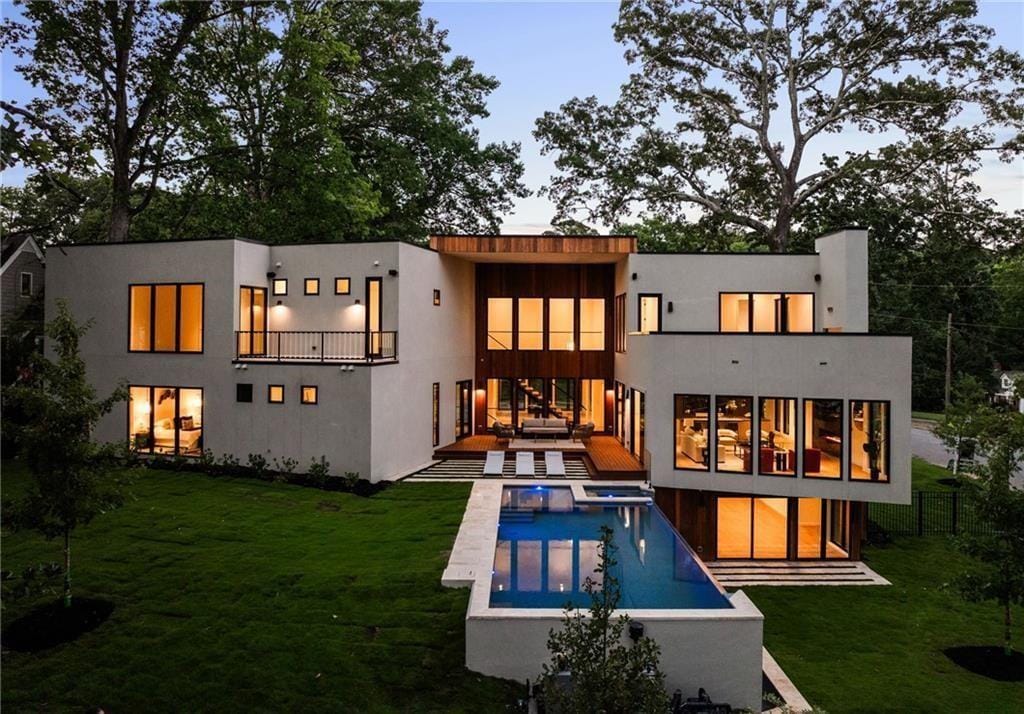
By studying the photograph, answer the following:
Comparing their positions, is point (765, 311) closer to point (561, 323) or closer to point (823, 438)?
point (823, 438)

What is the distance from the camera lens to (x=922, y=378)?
3769cm

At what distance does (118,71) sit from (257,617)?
18.5 m

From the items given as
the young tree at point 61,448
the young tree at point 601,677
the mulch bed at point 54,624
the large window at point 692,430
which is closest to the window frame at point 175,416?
the young tree at point 61,448

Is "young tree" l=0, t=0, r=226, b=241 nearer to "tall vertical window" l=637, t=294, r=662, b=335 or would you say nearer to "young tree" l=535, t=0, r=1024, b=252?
"young tree" l=535, t=0, r=1024, b=252

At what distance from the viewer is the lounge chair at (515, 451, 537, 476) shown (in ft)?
54.2

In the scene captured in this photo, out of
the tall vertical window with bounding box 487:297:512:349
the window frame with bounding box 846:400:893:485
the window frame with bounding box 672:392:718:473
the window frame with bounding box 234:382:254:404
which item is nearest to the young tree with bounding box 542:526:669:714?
the window frame with bounding box 672:392:718:473

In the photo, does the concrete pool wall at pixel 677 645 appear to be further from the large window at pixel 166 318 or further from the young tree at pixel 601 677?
the large window at pixel 166 318

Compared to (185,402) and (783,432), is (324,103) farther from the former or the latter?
(783,432)

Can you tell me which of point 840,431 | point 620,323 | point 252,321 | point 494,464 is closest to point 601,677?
point 840,431

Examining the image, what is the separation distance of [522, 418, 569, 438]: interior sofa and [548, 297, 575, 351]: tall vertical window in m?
2.72

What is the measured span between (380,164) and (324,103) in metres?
5.74

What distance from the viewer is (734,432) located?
14305mm

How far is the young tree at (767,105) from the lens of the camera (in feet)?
72.8

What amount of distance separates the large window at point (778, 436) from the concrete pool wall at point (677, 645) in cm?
627
